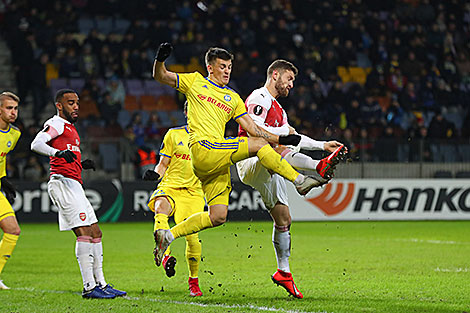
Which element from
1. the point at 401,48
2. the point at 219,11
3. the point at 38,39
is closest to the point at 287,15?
the point at 219,11

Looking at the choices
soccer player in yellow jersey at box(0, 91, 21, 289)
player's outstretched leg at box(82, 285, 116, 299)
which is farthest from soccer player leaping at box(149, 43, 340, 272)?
soccer player in yellow jersey at box(0, 91, 21, 289)

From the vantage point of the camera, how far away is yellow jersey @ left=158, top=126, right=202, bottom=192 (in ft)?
28.0

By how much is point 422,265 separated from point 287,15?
15.7 metres

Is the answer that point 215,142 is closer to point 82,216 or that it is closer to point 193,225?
point 193,225

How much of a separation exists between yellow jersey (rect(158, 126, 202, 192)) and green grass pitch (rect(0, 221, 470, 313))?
1188mm

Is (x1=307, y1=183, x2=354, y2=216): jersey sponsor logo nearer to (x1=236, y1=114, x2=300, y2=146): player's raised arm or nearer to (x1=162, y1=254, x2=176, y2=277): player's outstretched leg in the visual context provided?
(x1=236, y1=114, x2=300, y2=146): player's raised arm

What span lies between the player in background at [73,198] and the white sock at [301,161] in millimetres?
2169

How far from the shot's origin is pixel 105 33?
914 inches

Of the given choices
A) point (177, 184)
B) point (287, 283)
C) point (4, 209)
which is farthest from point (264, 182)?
point (4, 209)

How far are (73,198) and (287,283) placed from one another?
2.36m

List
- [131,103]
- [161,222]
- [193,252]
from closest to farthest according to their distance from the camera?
[161,222]
[193,252]
[131,103]

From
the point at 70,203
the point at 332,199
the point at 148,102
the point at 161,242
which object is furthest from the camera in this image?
the point at 148,102

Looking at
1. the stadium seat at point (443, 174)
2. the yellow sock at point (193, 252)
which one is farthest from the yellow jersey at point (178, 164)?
the stadium seat at point (443, 174)

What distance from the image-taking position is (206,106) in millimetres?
7191
